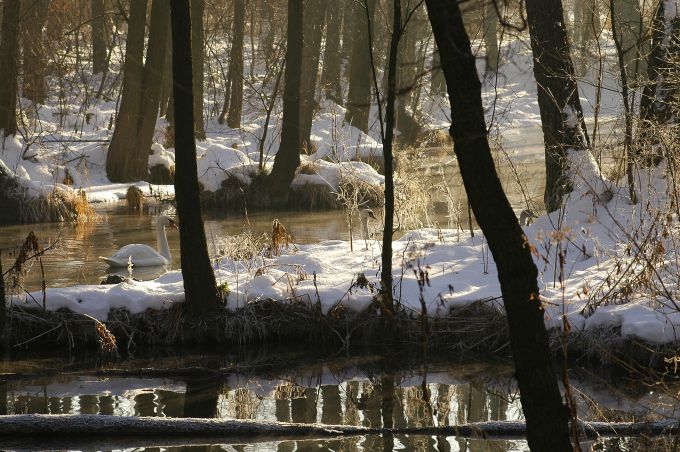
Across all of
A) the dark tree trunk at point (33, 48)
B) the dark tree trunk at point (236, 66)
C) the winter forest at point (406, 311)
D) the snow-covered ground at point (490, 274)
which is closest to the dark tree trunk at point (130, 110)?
the dark tree trunk at point (33, 48)

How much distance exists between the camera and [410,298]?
11.0 meters

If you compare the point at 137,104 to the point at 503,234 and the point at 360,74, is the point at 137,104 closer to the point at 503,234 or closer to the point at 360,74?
the point at 360,74

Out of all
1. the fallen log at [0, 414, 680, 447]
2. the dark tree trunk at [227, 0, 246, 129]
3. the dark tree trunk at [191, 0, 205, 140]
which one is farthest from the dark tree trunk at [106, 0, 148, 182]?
the fallen log at [0, 414, 680, 447]

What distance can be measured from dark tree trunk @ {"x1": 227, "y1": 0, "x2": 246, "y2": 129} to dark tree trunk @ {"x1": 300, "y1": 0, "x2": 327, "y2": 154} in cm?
191

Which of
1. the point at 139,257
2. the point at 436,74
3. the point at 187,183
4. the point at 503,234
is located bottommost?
the point at 139,257

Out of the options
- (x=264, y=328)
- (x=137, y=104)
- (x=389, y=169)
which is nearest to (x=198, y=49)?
(x=137, y=104)

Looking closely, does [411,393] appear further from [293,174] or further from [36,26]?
[36,26]

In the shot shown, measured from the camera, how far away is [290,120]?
21609mm

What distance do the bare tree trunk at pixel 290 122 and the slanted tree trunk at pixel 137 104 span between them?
12.3 ft

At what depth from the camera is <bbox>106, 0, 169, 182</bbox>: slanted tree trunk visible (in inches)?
932

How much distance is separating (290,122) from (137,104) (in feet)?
16.1

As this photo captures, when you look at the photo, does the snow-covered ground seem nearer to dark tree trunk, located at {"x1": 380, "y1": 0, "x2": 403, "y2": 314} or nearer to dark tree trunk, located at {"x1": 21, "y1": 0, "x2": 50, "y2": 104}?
dark tree trunk, located at {"x1": 380, "y1": 0, "x2": 403, "y2": 314}

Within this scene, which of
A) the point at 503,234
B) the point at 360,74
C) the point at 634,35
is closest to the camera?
the point at 503,234

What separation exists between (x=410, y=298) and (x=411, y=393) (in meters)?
1.85
